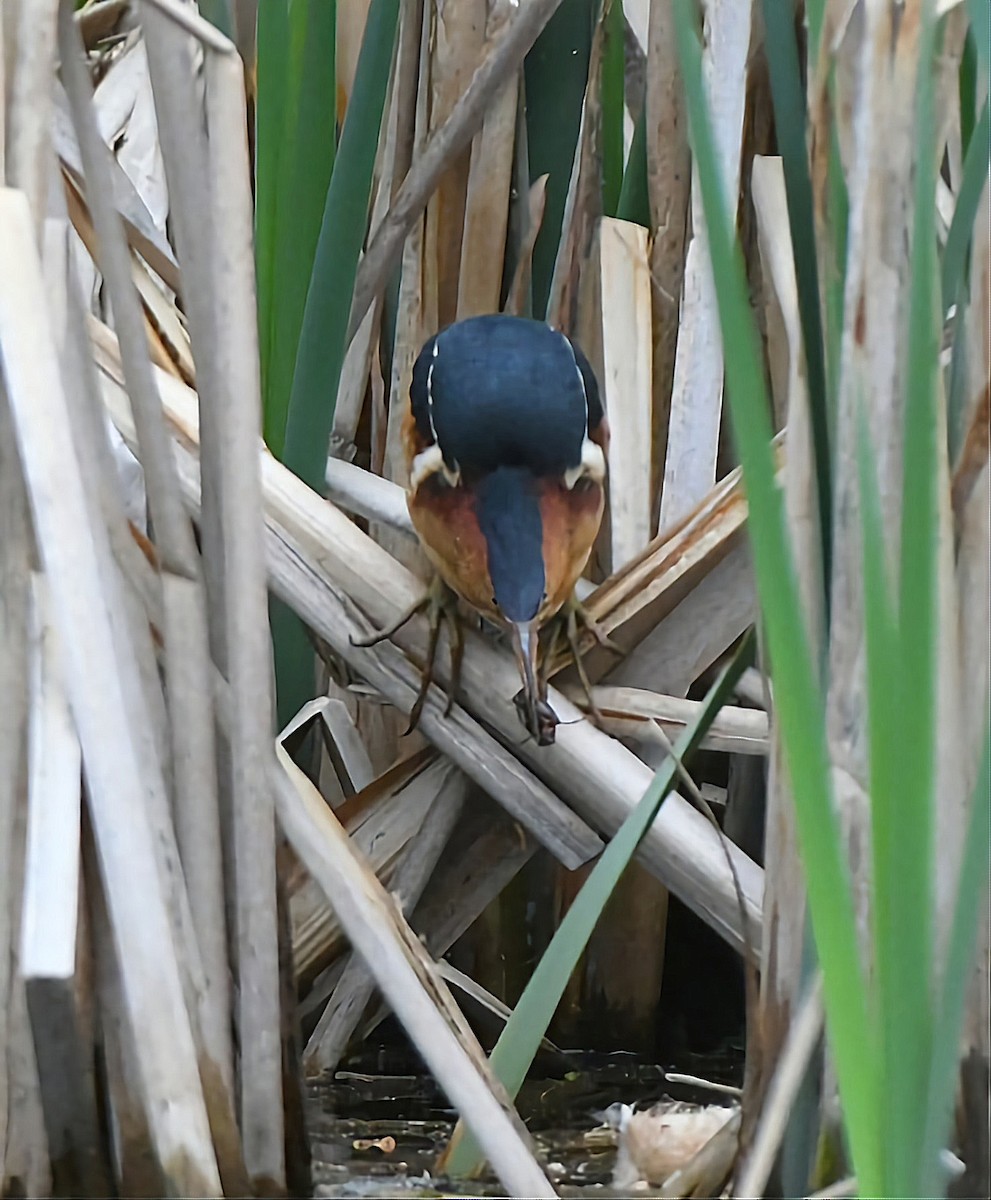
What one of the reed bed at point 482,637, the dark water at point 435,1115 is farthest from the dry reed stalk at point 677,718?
the dark water at point 435,1115

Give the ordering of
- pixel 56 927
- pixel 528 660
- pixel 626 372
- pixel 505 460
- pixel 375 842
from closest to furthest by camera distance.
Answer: pixel 56 927 < pixel 528 660 < pixel 375 842 < pixel 505 460 < pixel 626 372

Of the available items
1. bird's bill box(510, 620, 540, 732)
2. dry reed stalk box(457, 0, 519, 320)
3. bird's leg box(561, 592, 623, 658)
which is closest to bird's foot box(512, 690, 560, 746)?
bird's bill box(510, 620, 540, 732)

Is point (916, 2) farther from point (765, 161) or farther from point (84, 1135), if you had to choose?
point (84, 1135)

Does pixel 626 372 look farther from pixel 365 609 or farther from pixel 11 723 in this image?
pixel 11 723

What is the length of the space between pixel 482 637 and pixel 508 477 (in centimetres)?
14

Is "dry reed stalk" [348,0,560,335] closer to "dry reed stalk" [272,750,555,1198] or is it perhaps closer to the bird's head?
the bird's head

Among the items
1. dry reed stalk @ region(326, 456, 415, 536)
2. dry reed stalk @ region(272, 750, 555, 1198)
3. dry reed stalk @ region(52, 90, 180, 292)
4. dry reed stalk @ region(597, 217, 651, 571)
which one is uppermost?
dry reed stalk @ region(52, 90, 180, 292)

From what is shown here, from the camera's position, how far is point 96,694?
0.76 m

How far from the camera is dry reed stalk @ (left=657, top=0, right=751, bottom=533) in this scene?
1.36 m

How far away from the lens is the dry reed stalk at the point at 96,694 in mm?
758

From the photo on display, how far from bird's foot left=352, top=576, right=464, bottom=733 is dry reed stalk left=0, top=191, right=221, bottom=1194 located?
449mm

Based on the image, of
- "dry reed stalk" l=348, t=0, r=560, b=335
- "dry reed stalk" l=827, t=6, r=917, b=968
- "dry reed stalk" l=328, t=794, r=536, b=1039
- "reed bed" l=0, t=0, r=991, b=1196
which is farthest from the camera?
"dry reed stalk" l=348, t=0, r=560, b=335

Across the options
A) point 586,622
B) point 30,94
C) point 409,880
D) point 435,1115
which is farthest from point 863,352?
point 435,1115

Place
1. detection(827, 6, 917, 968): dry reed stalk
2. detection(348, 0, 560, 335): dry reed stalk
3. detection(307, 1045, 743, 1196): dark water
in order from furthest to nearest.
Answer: detection(348, 0, 560, 335): dry reed stalk
detection(307, 1045, 743, 1196): dark water
detection(827, 6, 917, 968): dry reed stalk
